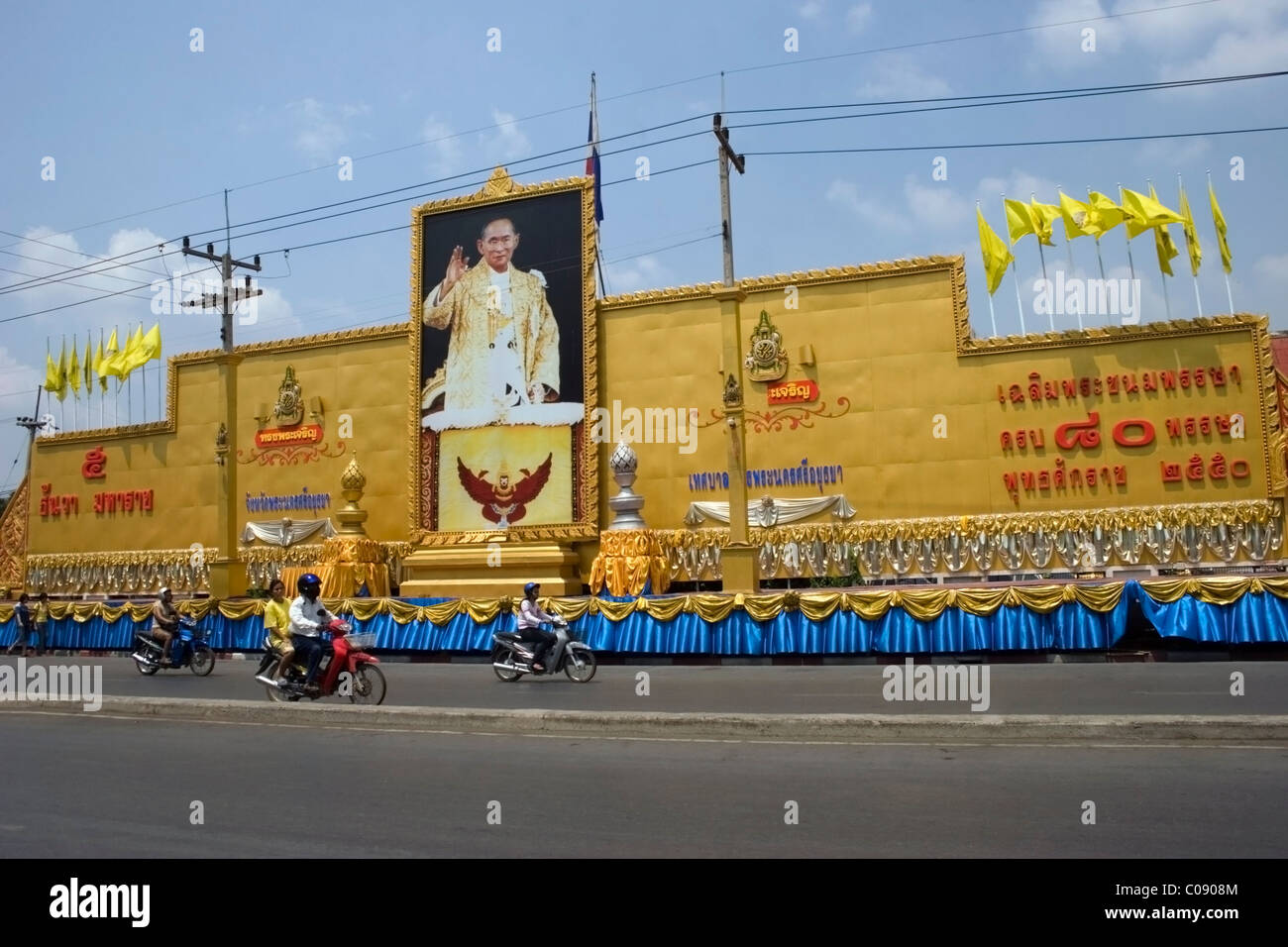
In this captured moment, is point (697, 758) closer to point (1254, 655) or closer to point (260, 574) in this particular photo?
point (1254, 655)

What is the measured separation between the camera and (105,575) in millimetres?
32156

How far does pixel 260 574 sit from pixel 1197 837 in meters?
27.3

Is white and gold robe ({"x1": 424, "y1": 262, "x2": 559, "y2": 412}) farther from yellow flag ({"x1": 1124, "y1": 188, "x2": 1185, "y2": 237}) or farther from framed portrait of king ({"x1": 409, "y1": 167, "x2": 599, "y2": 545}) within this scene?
yellow flag ({"x1": 1124, "y1": 188, "x2": 1185, "y2": 237})

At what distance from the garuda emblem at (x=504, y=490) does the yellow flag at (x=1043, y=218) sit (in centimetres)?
1160

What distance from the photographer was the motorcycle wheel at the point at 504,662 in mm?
16016

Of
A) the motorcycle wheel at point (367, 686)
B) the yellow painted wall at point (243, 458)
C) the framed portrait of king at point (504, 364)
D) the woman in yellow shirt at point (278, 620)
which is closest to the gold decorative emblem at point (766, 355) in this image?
the framed portrait of king at point (504, 364)

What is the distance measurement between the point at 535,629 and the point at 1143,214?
15110 mm

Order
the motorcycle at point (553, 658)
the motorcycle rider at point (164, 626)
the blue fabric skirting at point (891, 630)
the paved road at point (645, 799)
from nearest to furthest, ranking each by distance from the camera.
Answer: the paved road at point (645, 799), the motorcycle at point (553, 658), the blue fabric skirting at point (891, 630), the motorcycle rider at point (164, 626)

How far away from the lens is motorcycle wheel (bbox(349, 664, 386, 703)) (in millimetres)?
12297

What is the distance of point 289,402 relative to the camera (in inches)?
1177

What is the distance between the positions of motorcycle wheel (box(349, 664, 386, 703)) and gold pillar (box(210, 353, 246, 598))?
51.0ft

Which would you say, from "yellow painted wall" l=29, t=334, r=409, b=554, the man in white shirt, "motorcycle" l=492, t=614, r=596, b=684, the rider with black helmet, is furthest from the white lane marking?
"yellow painted wall" l=29, t=334, r=409, b=554

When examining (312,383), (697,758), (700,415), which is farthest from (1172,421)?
(312,383)

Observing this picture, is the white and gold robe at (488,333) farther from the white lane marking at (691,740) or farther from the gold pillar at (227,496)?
the white lane marking at (691,740)
